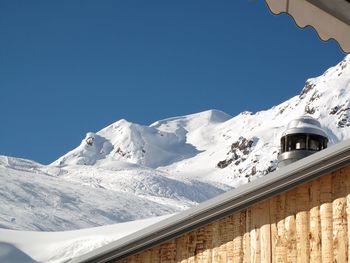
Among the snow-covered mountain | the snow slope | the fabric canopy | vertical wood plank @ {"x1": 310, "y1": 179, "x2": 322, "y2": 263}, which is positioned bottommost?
the fabric canopy

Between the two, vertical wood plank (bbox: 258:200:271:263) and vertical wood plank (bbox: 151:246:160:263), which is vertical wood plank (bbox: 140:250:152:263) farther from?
vertical wood plank (bbox: 258:200:271:263)

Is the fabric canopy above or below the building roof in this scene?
below

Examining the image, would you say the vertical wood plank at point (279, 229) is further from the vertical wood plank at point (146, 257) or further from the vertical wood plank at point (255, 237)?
the vertical wood plank at point (146, 257)

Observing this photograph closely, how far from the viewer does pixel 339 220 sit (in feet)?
14.7

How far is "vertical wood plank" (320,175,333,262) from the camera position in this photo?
447 cm

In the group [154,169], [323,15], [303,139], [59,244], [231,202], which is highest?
[154,169]

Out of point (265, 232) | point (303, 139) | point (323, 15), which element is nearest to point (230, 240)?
point (265, 232)

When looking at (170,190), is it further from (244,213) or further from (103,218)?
(244,213)

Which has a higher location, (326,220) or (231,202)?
(231,202)

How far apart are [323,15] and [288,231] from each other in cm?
295

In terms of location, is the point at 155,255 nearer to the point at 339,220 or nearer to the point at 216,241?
the point at 216,241

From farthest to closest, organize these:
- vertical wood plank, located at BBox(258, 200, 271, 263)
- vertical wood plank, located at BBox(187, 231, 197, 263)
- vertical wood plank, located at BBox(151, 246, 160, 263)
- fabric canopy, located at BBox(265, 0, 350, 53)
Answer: vertical wood plank, located at BBox(151, 246, 160, 263)
vertical wood plank, located at BBox(187, 231, 197, 263)
vertical wood plank, located at BBox(258, 200, 271, 263)
fabric canopy, located at BBox(265, 0, 350, 53)

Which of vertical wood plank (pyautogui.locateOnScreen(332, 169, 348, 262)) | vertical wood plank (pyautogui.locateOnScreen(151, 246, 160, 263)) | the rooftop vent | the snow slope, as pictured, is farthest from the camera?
the snow slope

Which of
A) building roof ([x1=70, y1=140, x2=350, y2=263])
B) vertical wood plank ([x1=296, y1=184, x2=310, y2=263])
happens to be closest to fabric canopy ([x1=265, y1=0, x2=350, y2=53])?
building roof ([x1=70, y1=140, x2=350, y2=263])
